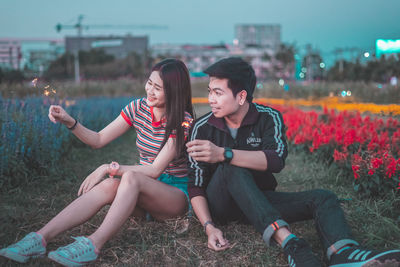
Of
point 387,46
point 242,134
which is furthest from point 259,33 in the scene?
point 242,134

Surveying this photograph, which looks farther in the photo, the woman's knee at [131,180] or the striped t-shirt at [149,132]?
the striped t-shirt at [149,132]

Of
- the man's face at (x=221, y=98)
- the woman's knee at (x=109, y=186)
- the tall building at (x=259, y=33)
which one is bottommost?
the woman's knee at (x=109, y=186)

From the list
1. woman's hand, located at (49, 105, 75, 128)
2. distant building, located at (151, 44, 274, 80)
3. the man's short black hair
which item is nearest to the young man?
the man's short black hair

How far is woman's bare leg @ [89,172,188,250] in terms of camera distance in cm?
203

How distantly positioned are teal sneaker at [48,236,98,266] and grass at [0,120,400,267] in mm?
171

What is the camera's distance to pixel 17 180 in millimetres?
3346

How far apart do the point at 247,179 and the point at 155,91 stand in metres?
0.80

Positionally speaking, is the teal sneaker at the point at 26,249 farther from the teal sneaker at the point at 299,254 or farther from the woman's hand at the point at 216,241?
the teal sneaker at the point at 299,254

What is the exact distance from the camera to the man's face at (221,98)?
223 centimetres

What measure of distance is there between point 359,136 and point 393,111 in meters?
1.05

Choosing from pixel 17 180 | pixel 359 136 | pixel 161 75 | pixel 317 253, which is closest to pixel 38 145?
pixel 17 180

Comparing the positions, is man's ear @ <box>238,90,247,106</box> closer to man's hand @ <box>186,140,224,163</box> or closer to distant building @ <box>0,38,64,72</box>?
man's hand @ <box>186,140,224,163</box>

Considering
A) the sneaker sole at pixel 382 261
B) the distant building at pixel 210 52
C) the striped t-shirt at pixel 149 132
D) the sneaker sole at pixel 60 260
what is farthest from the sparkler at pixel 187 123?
the distant building at pixel 210 52

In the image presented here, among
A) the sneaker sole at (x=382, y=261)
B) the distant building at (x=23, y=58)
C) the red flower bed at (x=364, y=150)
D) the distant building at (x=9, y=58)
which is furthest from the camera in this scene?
the distant building at (x=9, y=58)
